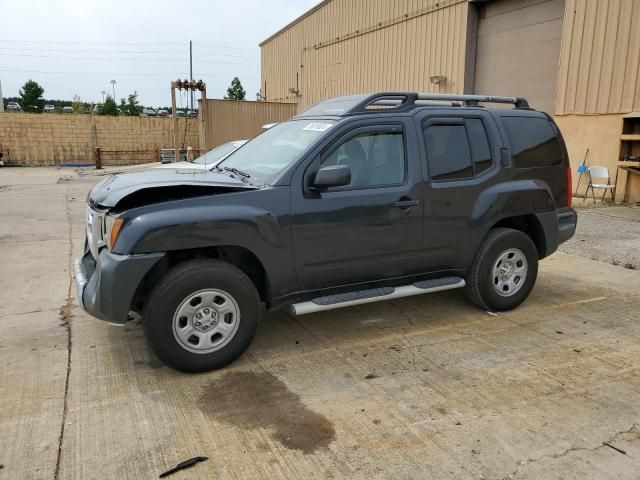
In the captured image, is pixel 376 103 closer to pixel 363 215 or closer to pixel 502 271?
pixel 363 215

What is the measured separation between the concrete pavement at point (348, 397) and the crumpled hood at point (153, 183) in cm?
124

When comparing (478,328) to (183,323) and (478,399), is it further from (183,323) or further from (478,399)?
(183,323)

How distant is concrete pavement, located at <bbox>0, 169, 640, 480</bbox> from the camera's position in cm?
284

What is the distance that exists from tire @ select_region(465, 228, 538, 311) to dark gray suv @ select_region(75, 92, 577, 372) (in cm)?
1

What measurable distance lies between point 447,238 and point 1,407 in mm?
3544

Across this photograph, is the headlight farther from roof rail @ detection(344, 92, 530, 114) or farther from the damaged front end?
roof rail @ detection(344, 92, 530, 114)

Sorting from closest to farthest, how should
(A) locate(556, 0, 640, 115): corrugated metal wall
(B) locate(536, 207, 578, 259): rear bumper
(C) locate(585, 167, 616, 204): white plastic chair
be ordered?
(B) locate(536, 207, 578, 259): rear bumper → (A) locate(556, 0, 640, 115): corrugated metal wall → (C) locate(585, 167, 616, 204): white plastic chair

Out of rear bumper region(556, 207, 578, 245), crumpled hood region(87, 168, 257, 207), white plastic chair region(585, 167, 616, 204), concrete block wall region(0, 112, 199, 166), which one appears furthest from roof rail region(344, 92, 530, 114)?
concrete block wall region(0, 112, 199, 166)

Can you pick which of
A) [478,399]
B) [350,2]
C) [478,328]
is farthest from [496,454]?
[350,2]

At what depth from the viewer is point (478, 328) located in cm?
475

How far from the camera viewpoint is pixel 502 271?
16.6 ft

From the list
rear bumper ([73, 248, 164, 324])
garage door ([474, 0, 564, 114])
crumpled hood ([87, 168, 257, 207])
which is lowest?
rear bumper ([73, 248, 164, 324])

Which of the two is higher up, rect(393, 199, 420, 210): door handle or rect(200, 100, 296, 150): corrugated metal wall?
rect(200, 100, 296, 150): corrugated metal wall

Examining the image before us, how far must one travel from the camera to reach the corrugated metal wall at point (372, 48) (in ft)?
53.8
